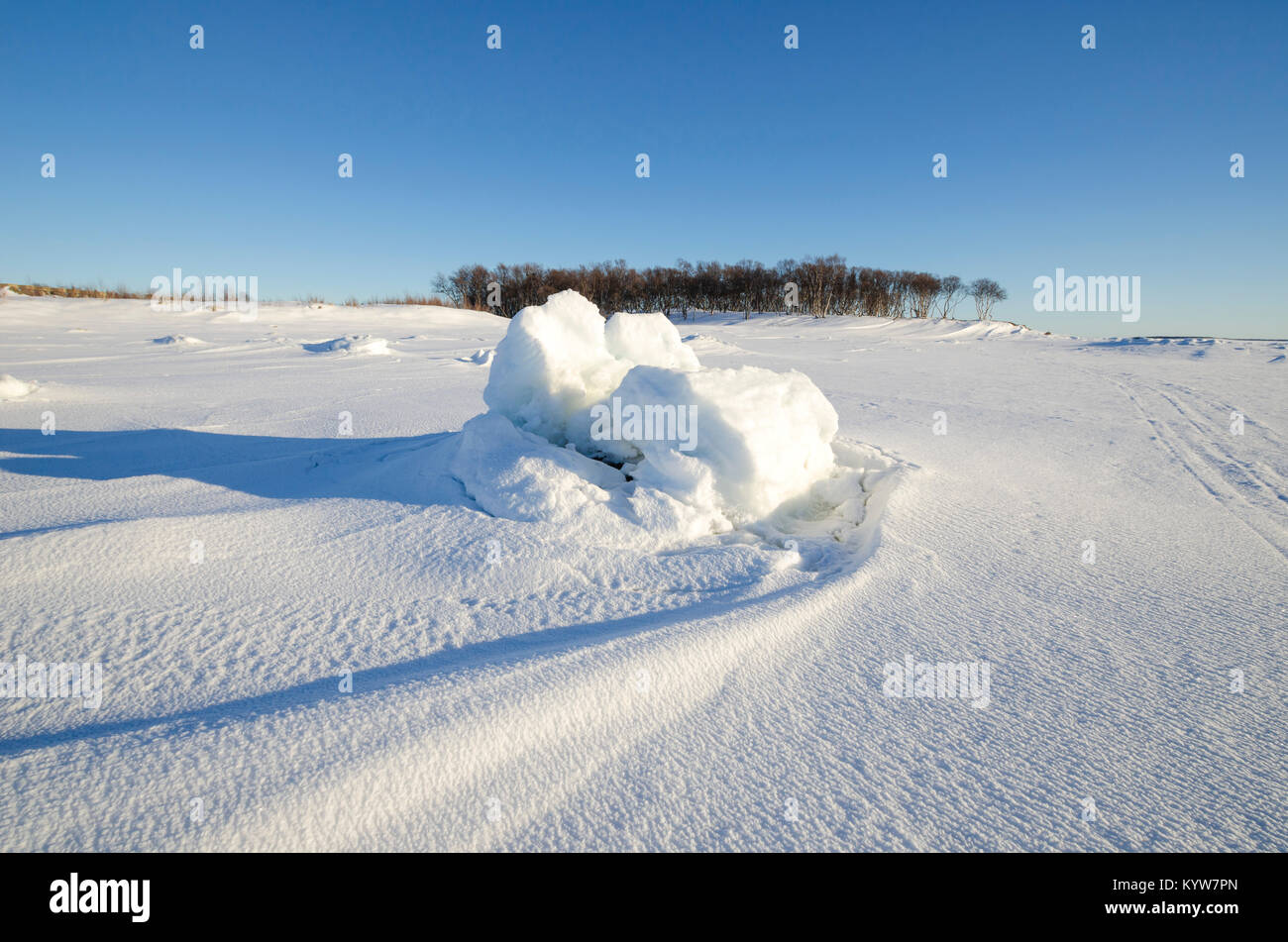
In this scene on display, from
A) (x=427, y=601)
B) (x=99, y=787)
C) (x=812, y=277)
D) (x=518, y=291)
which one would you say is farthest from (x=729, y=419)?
(x=812, y=277)

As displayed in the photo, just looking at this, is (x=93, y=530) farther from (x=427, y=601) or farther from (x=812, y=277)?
(x=812, y=277)

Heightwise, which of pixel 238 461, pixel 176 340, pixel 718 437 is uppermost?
pixel 176 340

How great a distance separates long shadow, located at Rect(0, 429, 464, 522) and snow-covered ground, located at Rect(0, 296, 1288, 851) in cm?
4

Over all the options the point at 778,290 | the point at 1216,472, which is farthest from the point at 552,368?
the point at 778,290

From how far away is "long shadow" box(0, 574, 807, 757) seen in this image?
1.49m

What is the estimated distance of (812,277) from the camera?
4300cm

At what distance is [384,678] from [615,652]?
719mm

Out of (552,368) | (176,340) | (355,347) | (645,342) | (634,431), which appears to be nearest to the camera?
(634,431)

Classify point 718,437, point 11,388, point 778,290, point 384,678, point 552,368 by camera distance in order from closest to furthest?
1. point 384,678
2. point 718,437
3. point 552,368
4. point 11,388
5. point 778,290

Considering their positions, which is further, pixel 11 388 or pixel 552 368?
pixel 11 388

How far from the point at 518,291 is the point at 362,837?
37077 millimetres

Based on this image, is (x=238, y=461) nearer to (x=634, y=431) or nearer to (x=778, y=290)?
(x=634, y=431)

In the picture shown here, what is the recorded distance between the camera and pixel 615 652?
187 cm
